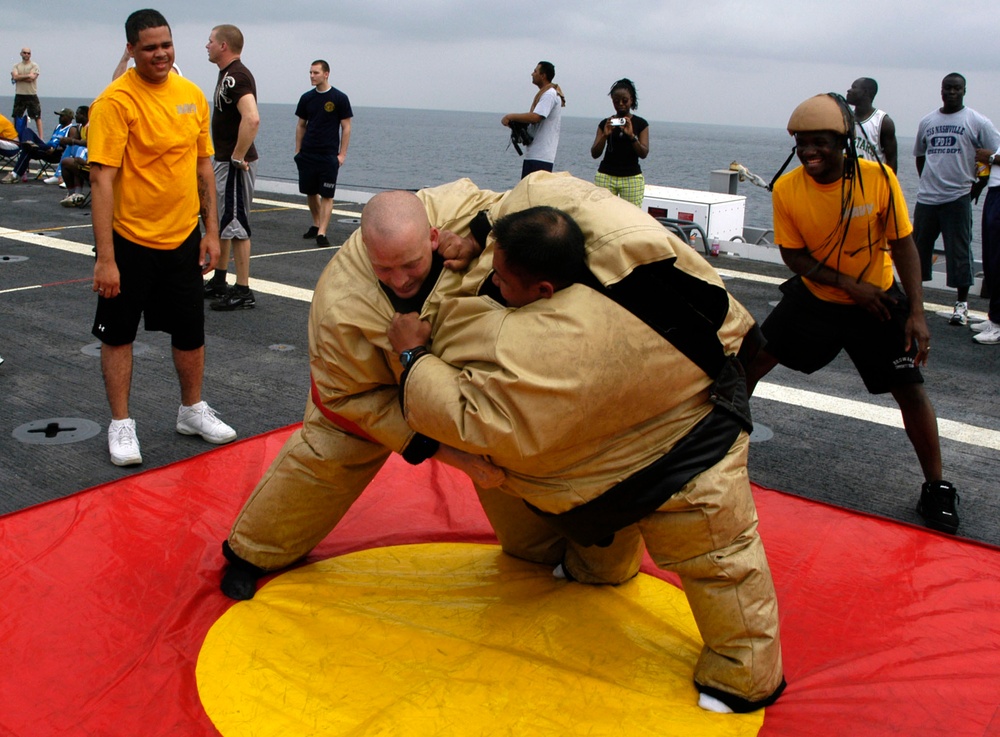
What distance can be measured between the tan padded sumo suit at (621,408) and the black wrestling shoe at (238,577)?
1051 millimetres

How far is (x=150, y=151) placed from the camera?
145 inches

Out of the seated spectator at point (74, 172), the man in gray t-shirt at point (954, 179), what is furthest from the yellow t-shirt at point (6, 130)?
the man in gray t-shirt at point (954, 179)

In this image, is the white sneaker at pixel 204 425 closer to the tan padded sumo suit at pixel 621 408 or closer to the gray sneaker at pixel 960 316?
the tan padded sumo suit at pixel 621 408

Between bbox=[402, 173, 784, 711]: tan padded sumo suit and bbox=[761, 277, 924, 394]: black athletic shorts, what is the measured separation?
1.28 metres

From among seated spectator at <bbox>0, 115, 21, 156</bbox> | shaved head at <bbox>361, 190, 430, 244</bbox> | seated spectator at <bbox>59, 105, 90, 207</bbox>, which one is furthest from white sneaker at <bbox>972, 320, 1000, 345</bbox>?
seated spectator at <bbox>0, 115, 21, 156</bbox>

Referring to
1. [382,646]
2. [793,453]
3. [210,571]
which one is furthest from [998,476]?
[210,571]

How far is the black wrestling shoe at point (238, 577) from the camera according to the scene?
114 inches

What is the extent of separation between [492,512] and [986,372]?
3.93m

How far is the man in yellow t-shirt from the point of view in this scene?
3553 mm

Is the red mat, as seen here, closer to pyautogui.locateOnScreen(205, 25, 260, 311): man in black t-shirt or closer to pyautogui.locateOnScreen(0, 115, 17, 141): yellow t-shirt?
pyautogui.locateOnScreen(205, 25, 260, 311): man in black t-shirt

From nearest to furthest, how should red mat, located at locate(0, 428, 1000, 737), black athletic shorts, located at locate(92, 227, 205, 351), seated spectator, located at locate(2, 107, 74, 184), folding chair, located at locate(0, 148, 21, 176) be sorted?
red mat, located at locate(0, 428, 1000, 737) → black athletic shorts, located at locate(92, 227, 205, 351) → seated spectator, located at locate(2, 107, 74, 184) → folding chair, located at locate(0, 148, 21, 176)

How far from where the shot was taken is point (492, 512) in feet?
10.1

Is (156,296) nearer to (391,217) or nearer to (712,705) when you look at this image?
(391,217)

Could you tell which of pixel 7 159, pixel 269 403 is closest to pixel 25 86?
pixel 7 159
